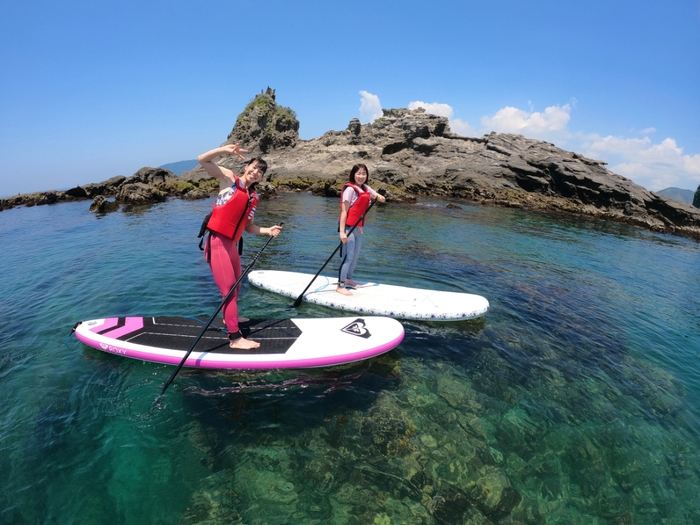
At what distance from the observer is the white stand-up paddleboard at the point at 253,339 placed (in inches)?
221

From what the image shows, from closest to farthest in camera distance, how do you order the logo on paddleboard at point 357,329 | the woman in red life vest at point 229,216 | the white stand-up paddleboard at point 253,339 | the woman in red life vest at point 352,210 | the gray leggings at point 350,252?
the woman in red life vest at point 229,216, the white stand-up paddleboard at point 253,339, the logo on paddleboard at point 357,329, the woman in red life vest at point 352,210, the gray leggings at point 350,252

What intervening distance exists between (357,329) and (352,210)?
9.85 ft

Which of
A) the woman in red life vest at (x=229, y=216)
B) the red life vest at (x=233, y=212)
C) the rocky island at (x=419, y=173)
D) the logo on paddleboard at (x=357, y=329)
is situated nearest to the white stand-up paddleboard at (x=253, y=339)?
the logo on paddleboard at (x=357, y=329)

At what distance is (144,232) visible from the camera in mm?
17625

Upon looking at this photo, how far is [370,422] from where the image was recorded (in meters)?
4.79

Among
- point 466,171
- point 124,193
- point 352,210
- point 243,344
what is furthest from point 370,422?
point 466,171

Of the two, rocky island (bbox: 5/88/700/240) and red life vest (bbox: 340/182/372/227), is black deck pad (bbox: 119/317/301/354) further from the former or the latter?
rocky island (bbox: 5/88/700/240)

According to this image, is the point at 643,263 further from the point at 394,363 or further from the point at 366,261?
the point at 394,363

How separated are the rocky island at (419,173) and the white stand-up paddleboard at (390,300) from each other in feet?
81.0

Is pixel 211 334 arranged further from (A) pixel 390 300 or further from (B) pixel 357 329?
(A) pixel 390 300

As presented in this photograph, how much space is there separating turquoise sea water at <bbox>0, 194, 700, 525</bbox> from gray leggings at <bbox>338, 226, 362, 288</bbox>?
1112 mm

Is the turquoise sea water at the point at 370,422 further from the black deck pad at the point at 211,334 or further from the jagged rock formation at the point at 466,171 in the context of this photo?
the jagged rock formation at the point at 466,171

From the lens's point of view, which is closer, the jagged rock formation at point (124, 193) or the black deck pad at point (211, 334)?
the black deck pad at point (211, 334)

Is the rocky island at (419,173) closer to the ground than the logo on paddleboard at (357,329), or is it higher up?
higher up
